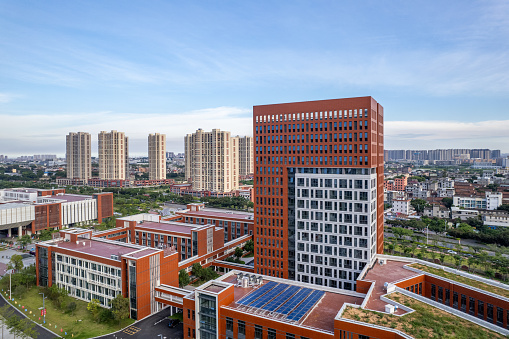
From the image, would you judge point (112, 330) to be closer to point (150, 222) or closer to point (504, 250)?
point (150, 222)

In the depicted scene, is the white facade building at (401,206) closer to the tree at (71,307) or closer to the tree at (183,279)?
the tree at (183,279)

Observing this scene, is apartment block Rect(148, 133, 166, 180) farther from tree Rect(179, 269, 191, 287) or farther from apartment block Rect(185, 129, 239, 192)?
tree Rect(179, 269, 191, 287)

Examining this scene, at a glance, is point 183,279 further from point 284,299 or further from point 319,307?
point 319,307

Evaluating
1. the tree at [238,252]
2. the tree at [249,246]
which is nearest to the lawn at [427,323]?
the tree at [238,252]

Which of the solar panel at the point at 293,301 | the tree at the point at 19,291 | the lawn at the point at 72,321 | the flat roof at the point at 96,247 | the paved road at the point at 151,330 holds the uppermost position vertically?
the flat roof at the point at 96,247

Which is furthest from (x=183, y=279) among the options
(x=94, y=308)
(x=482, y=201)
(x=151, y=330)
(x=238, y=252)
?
(x=482, y=201)
